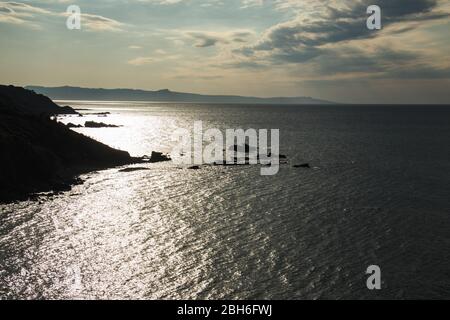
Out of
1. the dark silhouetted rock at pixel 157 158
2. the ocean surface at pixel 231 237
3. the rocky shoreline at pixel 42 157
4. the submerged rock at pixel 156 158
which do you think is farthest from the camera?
the submerged rock at pixel 156 158

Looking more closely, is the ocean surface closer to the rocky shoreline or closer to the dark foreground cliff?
the rocky shoreline

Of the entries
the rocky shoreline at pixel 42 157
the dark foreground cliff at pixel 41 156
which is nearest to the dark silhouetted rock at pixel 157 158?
the rocky shoreline at pixel 42 157

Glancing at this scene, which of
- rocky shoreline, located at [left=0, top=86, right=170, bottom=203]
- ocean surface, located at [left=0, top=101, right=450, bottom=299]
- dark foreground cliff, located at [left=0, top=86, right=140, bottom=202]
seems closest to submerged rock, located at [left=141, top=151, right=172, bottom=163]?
rocky shoreline, located at [left=0, top=86, right=170, bottom=203]

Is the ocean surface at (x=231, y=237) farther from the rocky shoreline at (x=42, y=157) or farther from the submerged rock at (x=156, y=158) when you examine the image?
the submerged rock at (x=156, y=158)

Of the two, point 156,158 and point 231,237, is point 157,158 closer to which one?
point 156,158

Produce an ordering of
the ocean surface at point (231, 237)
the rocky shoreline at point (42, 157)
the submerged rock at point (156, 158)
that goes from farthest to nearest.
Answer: the submerged rock at point (156, 158), the rocky shoreline at point (42, 157), the ocean surface at point (231, 237)
